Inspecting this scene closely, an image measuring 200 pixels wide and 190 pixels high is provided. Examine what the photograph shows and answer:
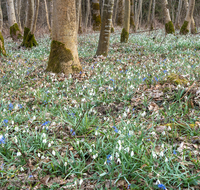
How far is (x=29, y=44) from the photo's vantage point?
11.4 meters

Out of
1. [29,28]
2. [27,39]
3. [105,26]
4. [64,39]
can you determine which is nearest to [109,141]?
[64,39]

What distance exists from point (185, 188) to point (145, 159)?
1.61 feet

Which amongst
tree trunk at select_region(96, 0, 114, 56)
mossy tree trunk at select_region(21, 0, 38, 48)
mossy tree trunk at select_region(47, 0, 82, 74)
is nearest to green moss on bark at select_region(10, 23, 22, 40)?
mossy tree trunk at select_region(21, 0, 38, 48)

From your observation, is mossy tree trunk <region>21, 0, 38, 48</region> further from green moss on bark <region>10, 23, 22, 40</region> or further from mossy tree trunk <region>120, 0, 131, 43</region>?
mossy tree trunk <region>120, 0, 131, 43</region>

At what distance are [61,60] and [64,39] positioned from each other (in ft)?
2.21

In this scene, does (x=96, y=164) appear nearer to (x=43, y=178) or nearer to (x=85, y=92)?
(x=43, y=178)

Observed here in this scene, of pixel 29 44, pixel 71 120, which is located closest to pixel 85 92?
pixel 71 120

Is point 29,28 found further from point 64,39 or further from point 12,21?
point 64,39

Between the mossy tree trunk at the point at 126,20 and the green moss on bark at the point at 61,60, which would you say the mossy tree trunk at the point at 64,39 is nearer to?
the green moss on bark at the point at 61,60

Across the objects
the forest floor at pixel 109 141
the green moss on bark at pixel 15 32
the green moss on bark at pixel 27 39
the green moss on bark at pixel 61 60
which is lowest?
the forest floor at pixel 109 141

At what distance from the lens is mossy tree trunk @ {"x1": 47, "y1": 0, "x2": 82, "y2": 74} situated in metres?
5.74

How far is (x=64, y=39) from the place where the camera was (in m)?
5.93

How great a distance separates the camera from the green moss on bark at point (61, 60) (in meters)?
5.97

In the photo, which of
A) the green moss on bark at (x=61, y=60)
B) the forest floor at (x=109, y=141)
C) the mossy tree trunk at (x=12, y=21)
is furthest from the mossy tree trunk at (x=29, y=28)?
the forest floor at (x=109, y=141)
